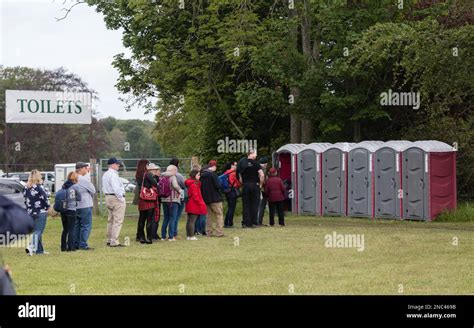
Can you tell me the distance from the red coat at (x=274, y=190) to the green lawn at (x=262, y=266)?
196 cm

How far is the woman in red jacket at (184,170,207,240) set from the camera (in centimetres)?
2022

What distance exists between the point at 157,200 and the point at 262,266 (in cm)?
515

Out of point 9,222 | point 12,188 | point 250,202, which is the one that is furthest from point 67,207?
point 12,188

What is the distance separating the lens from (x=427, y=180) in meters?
24.7

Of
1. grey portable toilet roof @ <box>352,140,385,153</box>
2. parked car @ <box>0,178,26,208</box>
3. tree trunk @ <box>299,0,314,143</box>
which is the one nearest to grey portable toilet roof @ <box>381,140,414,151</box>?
grey portable toilet roof @ <box>352,140,385,153</box>

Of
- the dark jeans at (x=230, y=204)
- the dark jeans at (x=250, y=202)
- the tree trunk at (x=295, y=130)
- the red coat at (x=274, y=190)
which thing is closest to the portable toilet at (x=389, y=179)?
the red coat at (x=274, y=190)

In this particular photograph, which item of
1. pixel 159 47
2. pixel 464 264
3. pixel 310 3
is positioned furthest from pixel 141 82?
pixel 464 264

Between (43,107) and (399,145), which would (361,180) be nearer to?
(399,145)

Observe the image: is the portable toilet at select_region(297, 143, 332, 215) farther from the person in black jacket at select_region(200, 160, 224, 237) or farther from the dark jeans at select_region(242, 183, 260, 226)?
the person in black jacket at select_region(200, 160, 224, 237)

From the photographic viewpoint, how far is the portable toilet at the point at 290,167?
2903 cm
